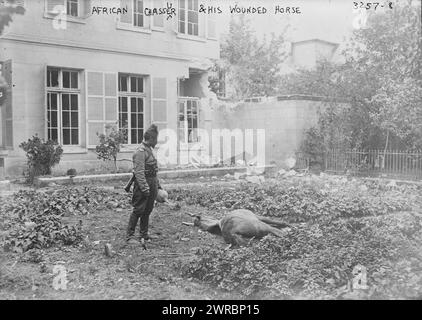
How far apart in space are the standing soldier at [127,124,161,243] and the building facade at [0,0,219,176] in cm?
599

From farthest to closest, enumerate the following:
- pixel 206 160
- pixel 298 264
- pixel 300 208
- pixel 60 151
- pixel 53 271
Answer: pixel 206 160 < pixel 60 151 < pixel 300 208 < pixel 53 271 < pixel 298 264

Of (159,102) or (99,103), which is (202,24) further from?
(99,103)

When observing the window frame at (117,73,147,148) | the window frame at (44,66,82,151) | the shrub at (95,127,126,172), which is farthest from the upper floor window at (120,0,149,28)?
the shrub at (95,127,126,172)

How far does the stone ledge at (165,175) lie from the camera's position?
11.3 meters

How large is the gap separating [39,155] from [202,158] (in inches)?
189

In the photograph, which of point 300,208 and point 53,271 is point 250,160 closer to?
point 300,208

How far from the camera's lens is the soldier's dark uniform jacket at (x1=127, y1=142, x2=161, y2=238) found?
6531 mm

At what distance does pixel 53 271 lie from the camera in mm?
5645

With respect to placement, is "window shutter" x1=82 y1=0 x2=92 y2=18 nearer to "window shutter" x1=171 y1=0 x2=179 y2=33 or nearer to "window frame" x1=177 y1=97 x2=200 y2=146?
"window shutter" x1=171 y1=0 x2=179 y2=33

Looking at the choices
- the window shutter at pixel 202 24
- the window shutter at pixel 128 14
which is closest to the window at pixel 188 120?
the window shutter at pixel 202 24

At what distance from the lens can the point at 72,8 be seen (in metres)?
13.3
